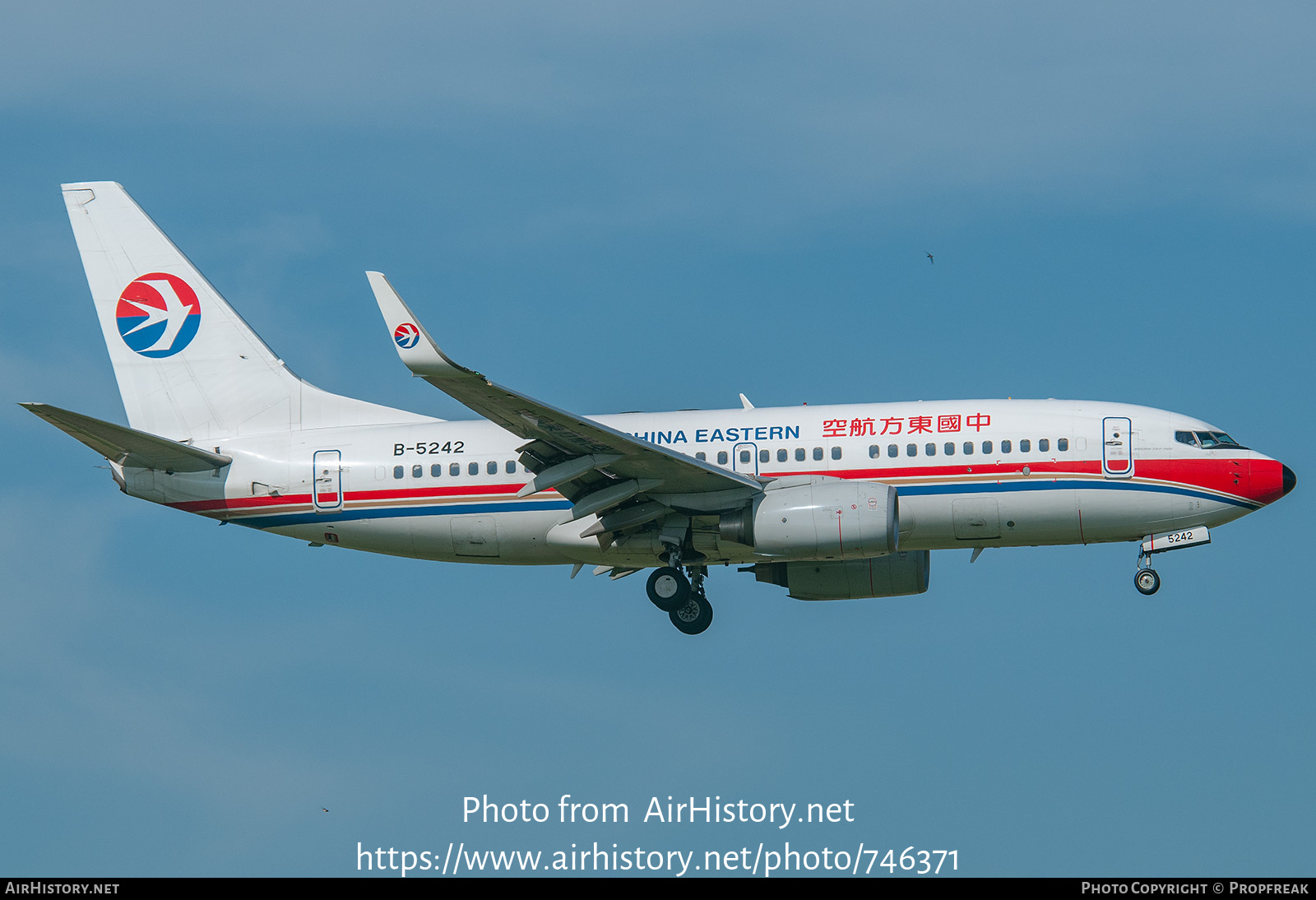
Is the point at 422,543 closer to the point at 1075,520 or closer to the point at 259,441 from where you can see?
the point at 259,441

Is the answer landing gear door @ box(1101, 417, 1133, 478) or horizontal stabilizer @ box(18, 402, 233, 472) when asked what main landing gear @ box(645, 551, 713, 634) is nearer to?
landing gear door @ box(1101, 417, 1133, 478)

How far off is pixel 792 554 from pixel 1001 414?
5926mm

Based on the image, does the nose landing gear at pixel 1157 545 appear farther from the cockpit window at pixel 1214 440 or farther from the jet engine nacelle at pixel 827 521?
the jet engine nacelle at pixel 827 521

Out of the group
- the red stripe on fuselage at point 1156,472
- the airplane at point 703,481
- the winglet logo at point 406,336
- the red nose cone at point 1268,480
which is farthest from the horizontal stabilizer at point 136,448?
the red nose cone at point 1268,480

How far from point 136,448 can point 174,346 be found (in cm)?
498

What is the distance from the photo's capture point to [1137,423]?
3509 centimetres

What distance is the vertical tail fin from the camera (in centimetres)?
3953

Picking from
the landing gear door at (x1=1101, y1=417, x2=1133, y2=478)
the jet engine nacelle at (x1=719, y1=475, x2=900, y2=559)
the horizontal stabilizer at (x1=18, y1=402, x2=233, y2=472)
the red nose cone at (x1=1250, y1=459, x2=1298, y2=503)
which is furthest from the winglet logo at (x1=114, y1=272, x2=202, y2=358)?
the red nose cone at (x1=1250, y1=459, x2=1298, y2=503)

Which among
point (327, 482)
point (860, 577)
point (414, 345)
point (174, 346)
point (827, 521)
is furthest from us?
point (174, 346)

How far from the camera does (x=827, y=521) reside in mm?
33344

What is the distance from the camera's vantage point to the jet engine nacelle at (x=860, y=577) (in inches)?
1489

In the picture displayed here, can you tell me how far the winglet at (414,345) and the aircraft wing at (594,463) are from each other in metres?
0.35

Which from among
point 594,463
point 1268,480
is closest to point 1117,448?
point 1268,480

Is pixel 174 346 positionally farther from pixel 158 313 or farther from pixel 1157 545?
pixel 1157 545
